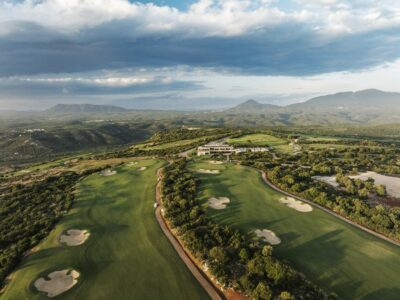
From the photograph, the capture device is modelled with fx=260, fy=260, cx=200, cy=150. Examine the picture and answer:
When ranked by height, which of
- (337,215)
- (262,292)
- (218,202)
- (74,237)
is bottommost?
(337,215)

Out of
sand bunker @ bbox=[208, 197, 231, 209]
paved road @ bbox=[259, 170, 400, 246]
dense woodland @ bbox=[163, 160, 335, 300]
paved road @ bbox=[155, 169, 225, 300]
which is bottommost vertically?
paved road @ bbox=[259, 170, 400, 246]

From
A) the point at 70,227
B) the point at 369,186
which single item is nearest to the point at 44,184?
the point at 70,227

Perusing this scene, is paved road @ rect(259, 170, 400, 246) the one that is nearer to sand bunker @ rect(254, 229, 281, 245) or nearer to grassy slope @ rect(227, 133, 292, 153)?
sand bunker @ rect(254, 229, 281, 245)

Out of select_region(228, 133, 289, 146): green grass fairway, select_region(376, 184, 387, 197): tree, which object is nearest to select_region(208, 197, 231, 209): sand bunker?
select_region(376, 184, 387, 197): tree

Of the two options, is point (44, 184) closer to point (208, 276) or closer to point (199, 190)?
point (199, 190)

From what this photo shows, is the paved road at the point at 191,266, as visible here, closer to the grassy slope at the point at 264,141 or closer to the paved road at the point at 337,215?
the paved road at the point at 337,215

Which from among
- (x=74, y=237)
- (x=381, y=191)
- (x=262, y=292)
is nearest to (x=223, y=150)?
(x=381, y=191)

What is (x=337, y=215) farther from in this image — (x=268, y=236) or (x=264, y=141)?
(x=264, y=141)
